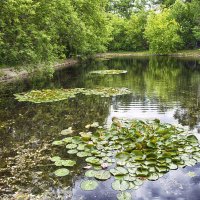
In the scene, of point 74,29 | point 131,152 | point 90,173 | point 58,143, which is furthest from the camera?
point 74,29

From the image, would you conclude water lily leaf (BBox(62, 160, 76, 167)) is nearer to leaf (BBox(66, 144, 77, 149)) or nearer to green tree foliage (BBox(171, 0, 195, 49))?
leaf (BBox(66, 144, 77, 149))

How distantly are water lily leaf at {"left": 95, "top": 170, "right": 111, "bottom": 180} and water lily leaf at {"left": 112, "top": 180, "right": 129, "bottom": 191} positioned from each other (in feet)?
1.78

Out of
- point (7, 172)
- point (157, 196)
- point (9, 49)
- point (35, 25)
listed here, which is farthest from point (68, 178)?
point (35, 25)

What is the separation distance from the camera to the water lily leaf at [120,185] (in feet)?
29.6

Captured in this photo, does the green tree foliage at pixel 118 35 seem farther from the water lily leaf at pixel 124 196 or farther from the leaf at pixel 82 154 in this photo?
the water lily leaf at pixel 124 196

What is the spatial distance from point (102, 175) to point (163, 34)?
6652 cm

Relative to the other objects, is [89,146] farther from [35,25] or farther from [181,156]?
[35,25]

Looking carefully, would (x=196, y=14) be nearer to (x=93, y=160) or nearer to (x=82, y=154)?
(x=82, y=154)

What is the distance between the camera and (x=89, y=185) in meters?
9.29

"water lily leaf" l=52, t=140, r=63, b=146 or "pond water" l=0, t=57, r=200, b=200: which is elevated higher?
"water lily leaf" l=52, t=140, r=63, b=146

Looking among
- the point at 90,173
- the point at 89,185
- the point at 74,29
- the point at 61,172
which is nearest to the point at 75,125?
the point at 61,172

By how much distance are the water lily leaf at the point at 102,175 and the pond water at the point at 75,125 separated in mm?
201

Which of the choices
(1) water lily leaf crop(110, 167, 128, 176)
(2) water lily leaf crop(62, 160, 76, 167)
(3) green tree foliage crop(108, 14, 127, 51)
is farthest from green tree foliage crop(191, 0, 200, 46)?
(1) water lily leaf crop(110, 167, 128, 176)

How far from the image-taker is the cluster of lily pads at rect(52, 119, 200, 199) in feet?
32.1
